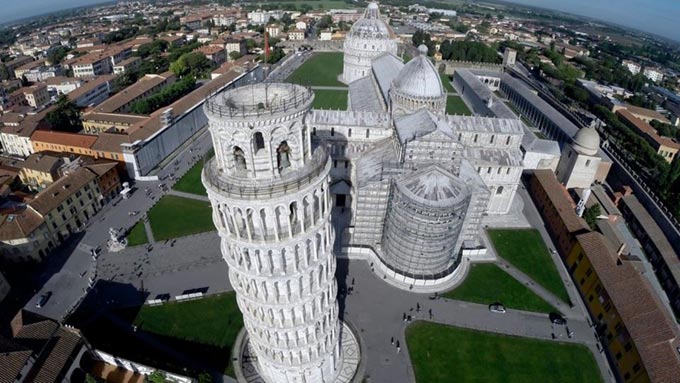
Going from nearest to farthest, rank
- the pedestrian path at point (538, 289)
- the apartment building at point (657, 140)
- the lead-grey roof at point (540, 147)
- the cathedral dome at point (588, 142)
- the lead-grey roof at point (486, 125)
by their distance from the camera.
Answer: the pedestrian path at point (538, 289), the lead-grey roof at point (486, 125), the cathedral dome at point (588, 142), the lead-grey roof at point (540, 147), the apartment building at point (657, 140)

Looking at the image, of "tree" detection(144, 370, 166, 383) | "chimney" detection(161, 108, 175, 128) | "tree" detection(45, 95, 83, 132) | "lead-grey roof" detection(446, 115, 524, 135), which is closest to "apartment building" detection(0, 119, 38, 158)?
"tree" detection(45, 95, 83, 132)

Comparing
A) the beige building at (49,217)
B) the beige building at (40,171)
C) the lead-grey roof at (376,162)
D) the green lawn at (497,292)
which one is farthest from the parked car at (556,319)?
the beige building at (40,171)

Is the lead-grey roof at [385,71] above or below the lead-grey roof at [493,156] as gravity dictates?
above

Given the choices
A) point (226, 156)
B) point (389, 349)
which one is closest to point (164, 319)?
point (389, 349)

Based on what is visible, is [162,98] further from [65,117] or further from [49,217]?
[49,217]

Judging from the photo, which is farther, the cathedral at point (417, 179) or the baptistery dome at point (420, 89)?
the baptistery dome at point (420, 89)

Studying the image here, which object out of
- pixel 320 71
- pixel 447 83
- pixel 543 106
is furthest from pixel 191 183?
pixel 447 83

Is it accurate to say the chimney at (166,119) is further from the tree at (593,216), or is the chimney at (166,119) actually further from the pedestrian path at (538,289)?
the tree at (593,216)
